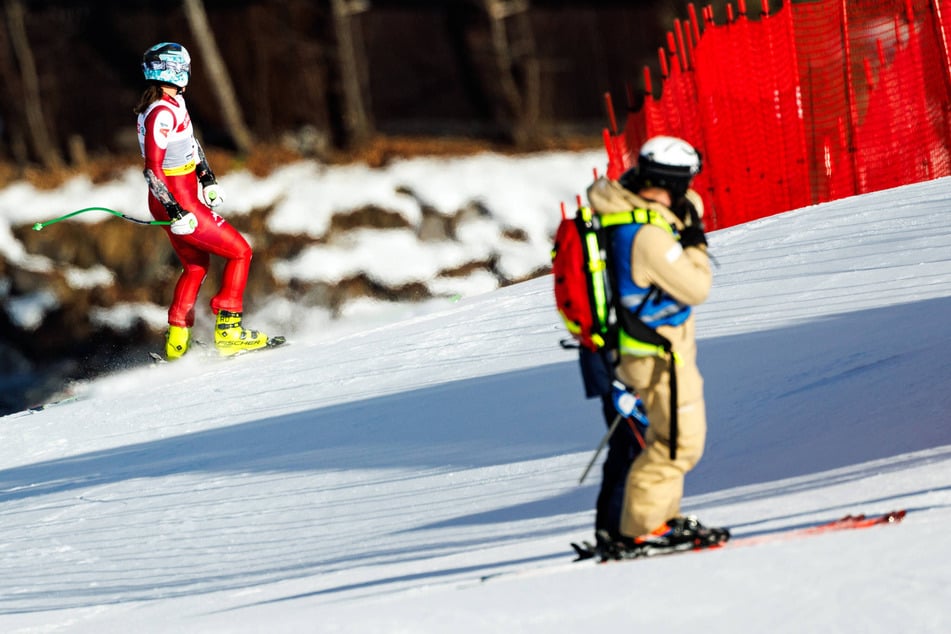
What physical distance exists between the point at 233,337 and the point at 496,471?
152 inches

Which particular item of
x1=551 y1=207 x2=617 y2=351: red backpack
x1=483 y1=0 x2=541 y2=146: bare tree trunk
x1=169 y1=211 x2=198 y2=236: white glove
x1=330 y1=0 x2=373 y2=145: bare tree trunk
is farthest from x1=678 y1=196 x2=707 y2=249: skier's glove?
x1=330 y1=0 x2=373 y2=145: bare tree trunk

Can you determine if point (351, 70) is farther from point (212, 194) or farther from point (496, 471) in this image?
point (496, 471)

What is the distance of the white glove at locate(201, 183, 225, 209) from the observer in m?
10.1

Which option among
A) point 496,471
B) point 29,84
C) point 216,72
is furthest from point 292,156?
point 496,471

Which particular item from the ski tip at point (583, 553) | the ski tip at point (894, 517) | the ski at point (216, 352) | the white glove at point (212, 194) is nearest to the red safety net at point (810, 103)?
the ski at point (216, 352)

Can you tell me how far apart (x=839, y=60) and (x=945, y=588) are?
8976mm

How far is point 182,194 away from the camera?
991cm

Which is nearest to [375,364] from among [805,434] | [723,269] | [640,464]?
[723,269]

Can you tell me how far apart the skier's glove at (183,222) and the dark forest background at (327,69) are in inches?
470

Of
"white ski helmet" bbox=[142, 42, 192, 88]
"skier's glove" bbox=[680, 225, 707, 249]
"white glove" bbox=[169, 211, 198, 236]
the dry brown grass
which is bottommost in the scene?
the dry brown grass

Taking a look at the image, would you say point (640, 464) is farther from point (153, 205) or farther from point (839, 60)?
point (839, 60)

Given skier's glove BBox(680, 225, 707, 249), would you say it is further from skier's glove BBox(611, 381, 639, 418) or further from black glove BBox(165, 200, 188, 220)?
black glove BBox(165, 200, 188, 220)

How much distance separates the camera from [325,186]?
20797 millimetres

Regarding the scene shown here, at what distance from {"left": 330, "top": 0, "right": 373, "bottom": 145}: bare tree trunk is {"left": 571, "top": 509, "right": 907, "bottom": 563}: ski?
17.0 meters
